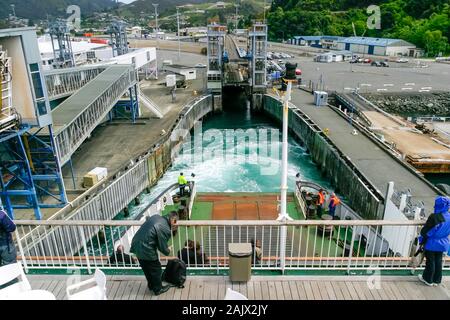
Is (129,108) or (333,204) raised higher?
(129,108)

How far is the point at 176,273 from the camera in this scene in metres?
6.27

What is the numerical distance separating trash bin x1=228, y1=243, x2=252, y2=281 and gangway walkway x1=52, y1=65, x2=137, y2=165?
45.2 ft

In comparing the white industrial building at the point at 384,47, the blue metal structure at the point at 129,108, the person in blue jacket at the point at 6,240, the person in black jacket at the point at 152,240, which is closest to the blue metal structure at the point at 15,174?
the person in blue jacket at the point at 6,240

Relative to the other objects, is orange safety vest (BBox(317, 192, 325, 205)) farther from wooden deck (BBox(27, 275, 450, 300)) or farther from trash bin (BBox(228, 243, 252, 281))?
trash bin (BBox(228, 243, 252, 281))

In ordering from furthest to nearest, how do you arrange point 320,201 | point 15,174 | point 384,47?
point 384,47, point 320,201, point 15,174

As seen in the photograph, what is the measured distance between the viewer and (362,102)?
42188mm

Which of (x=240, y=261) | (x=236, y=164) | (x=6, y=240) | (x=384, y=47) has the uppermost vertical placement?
(x=6, y=240)

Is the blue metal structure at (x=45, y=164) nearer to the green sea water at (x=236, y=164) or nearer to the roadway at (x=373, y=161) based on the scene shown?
the green sea water at (x=236, y=164)

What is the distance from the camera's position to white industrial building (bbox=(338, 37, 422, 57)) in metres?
80.9

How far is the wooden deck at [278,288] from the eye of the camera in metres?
6.18

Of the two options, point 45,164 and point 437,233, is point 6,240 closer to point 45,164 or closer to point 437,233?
point 437,233

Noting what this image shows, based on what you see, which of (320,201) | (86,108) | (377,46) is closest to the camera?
(320,201)

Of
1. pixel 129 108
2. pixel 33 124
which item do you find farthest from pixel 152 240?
pixel 129 108

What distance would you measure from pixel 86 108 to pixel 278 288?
18.2 m
